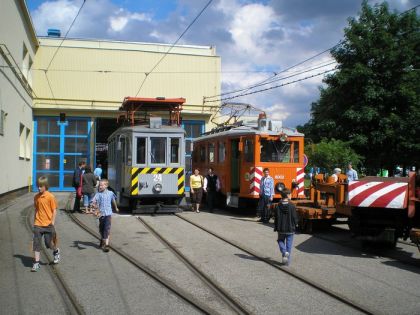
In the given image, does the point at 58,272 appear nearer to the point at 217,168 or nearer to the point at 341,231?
the point at 341,231

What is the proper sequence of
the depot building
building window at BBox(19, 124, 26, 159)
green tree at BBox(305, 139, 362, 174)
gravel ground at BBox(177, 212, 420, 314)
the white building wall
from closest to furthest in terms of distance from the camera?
gravel ground at BBox(177, 212, 420, 314)
the white building wall
green tree at BBox(305, 139, 362, 174)
building window at BBox(19, 124, 26, 159)
the depot building

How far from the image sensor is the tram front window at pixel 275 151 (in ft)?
56.9

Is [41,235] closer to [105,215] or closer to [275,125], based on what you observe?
[105,215]

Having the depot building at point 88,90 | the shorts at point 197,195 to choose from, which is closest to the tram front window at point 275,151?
the shorts at point 197,195

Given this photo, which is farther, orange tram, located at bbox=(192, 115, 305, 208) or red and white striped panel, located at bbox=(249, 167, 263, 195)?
orange tram, located at bbox=(192, 115, 305, 208)

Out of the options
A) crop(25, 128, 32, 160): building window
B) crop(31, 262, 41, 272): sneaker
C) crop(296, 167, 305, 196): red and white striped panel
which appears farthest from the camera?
crop(25, 128, 32, 160): building window

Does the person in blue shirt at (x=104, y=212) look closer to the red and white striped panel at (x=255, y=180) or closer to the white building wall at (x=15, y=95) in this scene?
the red and white striped panel at (x=255, y=180)

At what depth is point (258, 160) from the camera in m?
17.1

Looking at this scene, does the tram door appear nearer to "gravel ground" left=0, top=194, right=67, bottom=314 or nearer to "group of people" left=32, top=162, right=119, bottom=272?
"group of people" left=32, top=162, right=119, bottom=272

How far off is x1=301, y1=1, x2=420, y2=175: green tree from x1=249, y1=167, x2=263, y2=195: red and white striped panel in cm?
819

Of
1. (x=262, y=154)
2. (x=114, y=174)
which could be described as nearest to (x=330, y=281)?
(x=262, y=154)

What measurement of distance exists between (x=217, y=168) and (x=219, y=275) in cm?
1148

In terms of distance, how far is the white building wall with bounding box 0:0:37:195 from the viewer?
19.4 metres

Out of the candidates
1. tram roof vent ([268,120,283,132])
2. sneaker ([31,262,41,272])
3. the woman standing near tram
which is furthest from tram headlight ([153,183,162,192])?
sneaker ([31,262,41,272])
